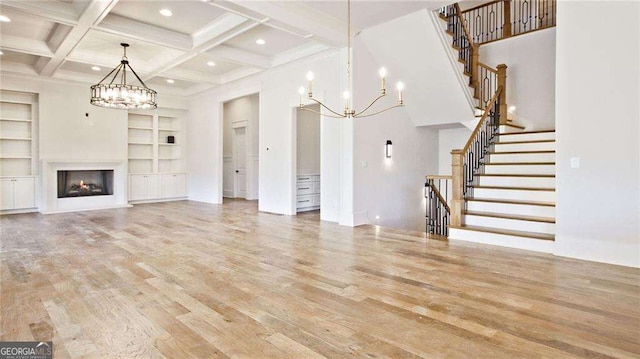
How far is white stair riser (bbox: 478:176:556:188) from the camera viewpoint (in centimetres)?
536

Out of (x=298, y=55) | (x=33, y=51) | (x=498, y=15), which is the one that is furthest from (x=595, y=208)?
(x=33, y=51)

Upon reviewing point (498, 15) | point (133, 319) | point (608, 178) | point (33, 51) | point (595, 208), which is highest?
point (498, 15)

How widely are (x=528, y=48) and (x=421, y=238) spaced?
17.6ft

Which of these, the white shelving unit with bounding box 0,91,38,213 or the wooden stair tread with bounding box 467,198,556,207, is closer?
the wooden stair tread with bounding box 467,198,556,207

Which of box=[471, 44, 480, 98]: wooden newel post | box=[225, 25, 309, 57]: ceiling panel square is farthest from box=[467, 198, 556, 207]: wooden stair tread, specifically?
box=[225, 25, 309, 57]: ceiling panel square

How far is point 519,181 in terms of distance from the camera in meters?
5.54

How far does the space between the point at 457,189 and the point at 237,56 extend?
4973 mm

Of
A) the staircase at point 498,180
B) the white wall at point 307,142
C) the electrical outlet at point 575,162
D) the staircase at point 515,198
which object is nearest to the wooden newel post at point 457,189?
the staircase at point 498,180

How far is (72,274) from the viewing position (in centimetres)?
354

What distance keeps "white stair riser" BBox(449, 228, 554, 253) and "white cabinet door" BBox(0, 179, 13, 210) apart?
9.23m

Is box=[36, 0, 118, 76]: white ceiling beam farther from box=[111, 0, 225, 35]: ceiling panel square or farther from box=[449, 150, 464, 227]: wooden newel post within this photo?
box=[449, 150, 464, 227]: wooden newel post

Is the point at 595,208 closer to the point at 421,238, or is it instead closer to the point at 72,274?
the point at 421,238

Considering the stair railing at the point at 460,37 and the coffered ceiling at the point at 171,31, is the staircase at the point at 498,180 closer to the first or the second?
the stair railing at the point at 460,37

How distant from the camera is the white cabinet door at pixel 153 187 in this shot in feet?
33.3
